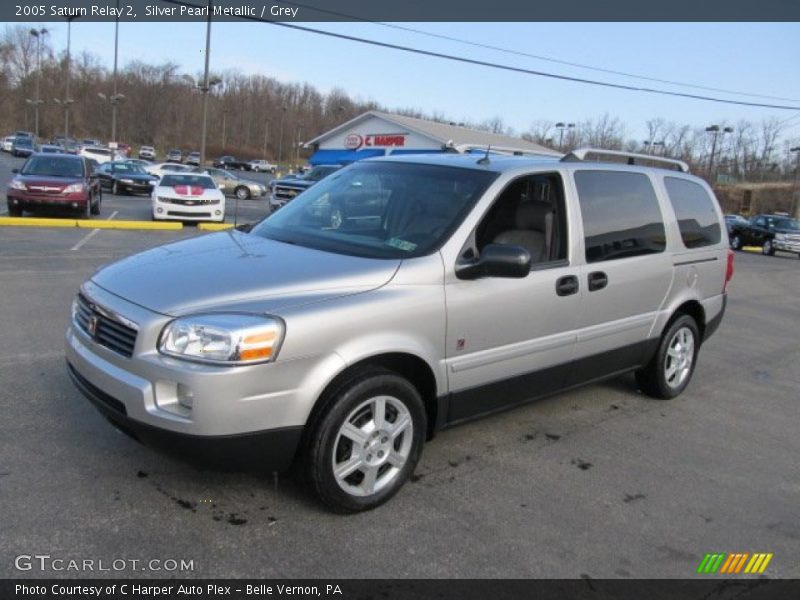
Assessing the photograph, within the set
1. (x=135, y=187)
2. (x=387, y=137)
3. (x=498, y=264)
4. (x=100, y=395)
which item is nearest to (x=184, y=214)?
(x=135, y=187)

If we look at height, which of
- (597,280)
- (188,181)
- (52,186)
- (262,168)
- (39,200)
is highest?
(597,280)

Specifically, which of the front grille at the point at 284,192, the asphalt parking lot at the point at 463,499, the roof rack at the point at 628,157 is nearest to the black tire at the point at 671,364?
the asphalt parking lot at the point at 463,499

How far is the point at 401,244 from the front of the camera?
382 centimetres

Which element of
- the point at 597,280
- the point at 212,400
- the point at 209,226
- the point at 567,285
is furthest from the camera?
the point at 209,226

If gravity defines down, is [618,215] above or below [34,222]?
above

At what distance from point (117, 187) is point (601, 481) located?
95.9ft

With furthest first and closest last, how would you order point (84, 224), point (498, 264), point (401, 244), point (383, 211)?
point (84, 224) → point (383, 211) → point (401, 244) → point (498, 264)

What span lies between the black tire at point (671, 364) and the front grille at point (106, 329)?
4.03 meters

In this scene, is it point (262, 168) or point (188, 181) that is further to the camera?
point (262, 168)

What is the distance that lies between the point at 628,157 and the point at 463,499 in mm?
3298

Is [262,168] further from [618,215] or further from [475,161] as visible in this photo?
[475,161]

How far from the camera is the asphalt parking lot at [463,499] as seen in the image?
10.0 feet

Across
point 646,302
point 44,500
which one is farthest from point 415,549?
point 646,302

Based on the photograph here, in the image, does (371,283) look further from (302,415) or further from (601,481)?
(601,481)
